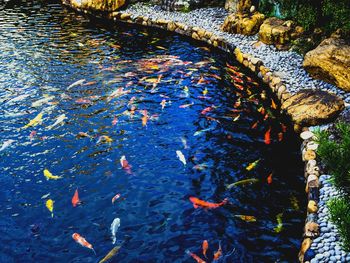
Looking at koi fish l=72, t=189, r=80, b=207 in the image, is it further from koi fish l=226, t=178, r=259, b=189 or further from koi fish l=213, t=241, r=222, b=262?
koi fish l=226, t=178, r=259, b=189

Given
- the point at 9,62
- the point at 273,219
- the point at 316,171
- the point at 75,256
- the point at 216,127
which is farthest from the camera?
the point at 9,62

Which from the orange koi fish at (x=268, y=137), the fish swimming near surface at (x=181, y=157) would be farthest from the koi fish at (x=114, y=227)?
the orange koi fish at (x=268, y=137)

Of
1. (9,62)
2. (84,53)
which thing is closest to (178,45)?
(84,53)

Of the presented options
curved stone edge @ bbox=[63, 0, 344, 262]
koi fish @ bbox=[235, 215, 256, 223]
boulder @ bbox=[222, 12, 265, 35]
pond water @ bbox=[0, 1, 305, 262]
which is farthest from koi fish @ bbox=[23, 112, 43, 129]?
boulder @ bbox=[222, 12, 265, 35]

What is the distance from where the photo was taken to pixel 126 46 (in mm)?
13023

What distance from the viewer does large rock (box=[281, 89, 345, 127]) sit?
742cm

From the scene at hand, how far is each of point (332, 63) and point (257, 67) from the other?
2462 millimetres

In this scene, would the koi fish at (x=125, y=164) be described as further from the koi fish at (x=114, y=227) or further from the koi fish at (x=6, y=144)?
the koi fish at (x=6, y=144)

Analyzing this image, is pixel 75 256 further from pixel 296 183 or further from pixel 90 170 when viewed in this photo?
pixel 296 183

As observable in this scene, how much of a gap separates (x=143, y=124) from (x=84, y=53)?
5405 mm

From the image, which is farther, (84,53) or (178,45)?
(178,45)

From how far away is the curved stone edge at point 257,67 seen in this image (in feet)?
16.9

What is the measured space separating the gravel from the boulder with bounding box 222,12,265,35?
8.3 inches

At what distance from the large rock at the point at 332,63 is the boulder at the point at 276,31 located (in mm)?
2193
